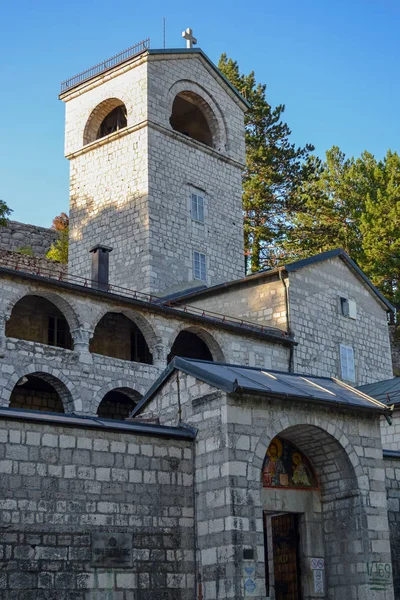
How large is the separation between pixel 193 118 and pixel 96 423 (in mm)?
24863

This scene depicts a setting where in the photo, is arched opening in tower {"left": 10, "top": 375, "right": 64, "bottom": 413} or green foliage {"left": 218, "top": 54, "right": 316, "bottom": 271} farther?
green foliage {"left": 218, "top": 54, "right": 316, "bottom": 271}

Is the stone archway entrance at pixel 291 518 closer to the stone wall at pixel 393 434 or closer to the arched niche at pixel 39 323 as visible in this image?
the stone wall at pixel 393 434

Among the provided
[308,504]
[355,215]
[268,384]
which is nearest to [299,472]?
[308,504]

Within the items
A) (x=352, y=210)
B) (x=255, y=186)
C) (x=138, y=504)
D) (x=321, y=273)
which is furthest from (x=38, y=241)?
(x=138, y=504)

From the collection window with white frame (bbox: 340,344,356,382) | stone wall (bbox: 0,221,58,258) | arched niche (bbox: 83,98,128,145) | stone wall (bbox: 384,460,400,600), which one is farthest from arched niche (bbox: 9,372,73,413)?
stone wall (bbox: 0,221,58,258)

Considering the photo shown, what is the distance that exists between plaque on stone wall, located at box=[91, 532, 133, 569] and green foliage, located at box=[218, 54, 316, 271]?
102ft

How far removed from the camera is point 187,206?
31.9 meters

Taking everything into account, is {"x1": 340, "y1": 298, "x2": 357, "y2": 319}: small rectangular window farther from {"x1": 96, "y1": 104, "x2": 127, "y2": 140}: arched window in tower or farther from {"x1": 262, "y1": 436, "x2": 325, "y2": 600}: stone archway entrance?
{"x1": 262, "y1": 436, "x2": 325, "y2": 600}: stone archway entrance

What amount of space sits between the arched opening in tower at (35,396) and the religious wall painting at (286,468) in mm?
10780

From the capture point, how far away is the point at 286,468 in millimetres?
13180

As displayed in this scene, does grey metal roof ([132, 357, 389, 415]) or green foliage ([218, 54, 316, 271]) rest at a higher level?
green foliage ([218, 54, 316, 271])

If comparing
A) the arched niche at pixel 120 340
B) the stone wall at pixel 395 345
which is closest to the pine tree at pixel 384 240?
the stone wall at pixel 395 345

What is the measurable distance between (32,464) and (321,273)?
59.9 ft

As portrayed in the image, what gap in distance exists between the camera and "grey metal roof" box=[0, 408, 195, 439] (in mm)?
11062
